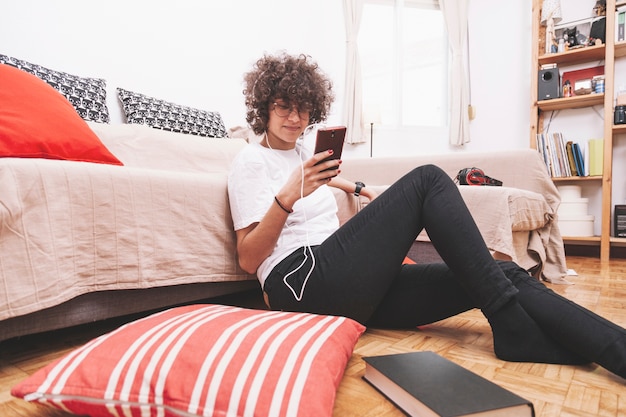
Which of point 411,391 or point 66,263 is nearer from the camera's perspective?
point 411,391

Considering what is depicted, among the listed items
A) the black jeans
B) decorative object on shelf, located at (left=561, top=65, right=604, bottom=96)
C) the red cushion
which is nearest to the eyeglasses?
the black jeans

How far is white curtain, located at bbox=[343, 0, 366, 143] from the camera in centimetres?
341

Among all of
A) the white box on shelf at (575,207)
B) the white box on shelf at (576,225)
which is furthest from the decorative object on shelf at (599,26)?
the white box on shelf at (576,225)

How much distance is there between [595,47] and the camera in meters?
2.82

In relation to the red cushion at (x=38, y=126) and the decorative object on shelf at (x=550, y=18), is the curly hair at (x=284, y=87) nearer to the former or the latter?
the red cushion at (x=38, y=126)

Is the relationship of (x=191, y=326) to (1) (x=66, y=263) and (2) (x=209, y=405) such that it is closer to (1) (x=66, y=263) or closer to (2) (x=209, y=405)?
(2) (x=209, y=405)

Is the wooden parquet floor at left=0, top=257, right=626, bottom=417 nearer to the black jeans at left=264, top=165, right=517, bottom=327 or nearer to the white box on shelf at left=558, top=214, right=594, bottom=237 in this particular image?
the black jeans at left=264, top=165, right=517, bottom=327

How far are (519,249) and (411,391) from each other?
1.28 metres

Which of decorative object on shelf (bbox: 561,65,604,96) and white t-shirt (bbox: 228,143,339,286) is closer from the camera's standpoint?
white t-shirt (bbox: 228,143,339,286)

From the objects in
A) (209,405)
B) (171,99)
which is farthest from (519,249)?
(171,99)

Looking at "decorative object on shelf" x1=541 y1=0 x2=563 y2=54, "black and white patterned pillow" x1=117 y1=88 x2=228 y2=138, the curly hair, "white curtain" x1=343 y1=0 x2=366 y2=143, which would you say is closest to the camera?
the curly hair

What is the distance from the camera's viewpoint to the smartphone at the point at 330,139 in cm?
85

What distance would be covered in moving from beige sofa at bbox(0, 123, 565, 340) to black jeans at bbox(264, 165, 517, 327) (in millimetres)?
264

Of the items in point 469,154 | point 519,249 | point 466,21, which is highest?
point 466,21
